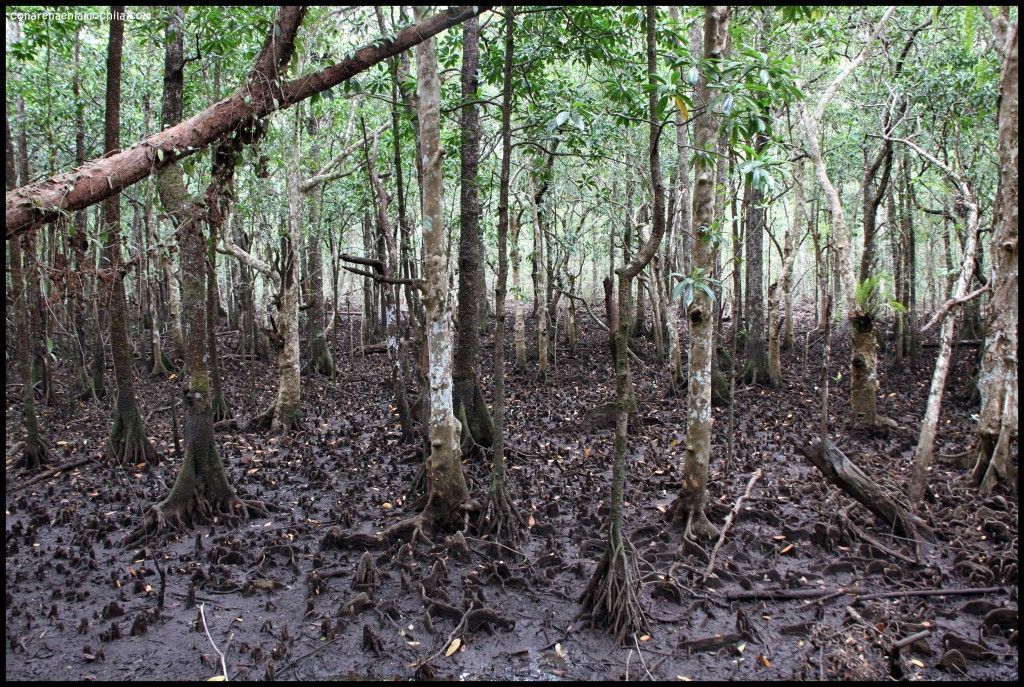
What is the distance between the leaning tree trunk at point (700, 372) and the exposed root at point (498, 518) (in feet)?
5.55

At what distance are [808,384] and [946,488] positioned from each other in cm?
691

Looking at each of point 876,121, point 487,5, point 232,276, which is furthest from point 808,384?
point 232,276

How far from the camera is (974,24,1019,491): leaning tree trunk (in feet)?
22.8

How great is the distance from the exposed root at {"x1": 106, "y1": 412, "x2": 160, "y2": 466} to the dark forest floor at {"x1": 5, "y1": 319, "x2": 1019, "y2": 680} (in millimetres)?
263

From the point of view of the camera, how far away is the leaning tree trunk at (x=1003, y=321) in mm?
6941

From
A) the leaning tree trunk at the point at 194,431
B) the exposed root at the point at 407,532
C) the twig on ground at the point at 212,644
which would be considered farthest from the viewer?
the leaning tree trunk at the point at 194,431

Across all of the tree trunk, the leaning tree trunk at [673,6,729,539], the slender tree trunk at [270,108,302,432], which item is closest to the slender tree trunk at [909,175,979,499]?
the leaning tree trunk at [673,6,729,539]

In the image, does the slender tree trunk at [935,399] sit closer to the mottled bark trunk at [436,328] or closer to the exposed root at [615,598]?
the exposed root at [615,598]

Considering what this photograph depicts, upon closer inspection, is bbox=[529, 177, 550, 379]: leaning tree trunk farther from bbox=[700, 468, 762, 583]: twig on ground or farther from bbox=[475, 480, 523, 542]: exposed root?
bbox=[475, 480, 523, 542]: exposed root

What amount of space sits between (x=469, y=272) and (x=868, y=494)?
5203 millimetres

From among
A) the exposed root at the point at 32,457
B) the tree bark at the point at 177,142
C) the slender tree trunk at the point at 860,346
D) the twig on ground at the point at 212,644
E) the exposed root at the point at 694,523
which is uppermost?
the tree bark at the point at 177,142

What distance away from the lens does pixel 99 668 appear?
190 inches

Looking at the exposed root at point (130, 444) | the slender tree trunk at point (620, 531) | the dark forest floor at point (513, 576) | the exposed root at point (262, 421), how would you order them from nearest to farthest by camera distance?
the dark forest floor at point (513, 576)
the slender tree trunk at point (620, 531)
the exposed root at point (130, 444)
the exposed root at point (262, 421)

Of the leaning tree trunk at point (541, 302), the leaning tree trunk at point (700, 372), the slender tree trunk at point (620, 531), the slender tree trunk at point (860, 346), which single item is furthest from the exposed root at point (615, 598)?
the leaning tree trunk at point (541, 302)
